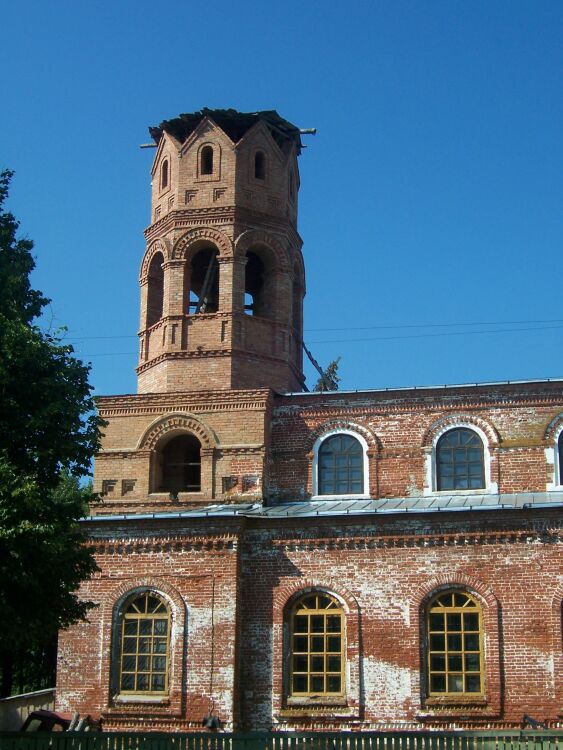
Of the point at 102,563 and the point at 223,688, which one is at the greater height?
the point at 102,563

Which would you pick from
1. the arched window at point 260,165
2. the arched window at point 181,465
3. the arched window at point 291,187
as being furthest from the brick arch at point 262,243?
the arched window at point 181,465

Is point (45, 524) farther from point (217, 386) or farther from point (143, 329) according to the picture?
point (143, 329)

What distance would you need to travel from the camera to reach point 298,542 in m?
21.7

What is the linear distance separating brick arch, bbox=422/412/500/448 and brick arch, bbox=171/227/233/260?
689 centimetres

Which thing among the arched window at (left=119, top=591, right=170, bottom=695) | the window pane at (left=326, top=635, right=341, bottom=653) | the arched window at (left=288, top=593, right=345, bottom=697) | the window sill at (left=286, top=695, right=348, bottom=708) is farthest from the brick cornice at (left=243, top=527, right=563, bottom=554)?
the window sill at (left=286, top=695, right=348, bottom=708)

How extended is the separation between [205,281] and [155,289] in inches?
60.5

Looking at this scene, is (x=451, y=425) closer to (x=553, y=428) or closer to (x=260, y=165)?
(x=553, y=428)

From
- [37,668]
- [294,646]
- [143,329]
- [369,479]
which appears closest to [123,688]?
[294,646]

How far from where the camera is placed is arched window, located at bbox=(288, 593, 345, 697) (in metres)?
20.8

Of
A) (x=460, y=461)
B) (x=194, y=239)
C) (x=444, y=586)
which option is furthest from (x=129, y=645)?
(x=194, y=239)

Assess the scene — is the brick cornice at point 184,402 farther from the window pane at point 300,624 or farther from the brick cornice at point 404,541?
the window pane at point 300,624

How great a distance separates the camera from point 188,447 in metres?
25.0

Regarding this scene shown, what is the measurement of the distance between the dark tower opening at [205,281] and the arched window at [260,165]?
2320 millimetres

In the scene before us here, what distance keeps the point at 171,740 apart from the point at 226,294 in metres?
11.6
